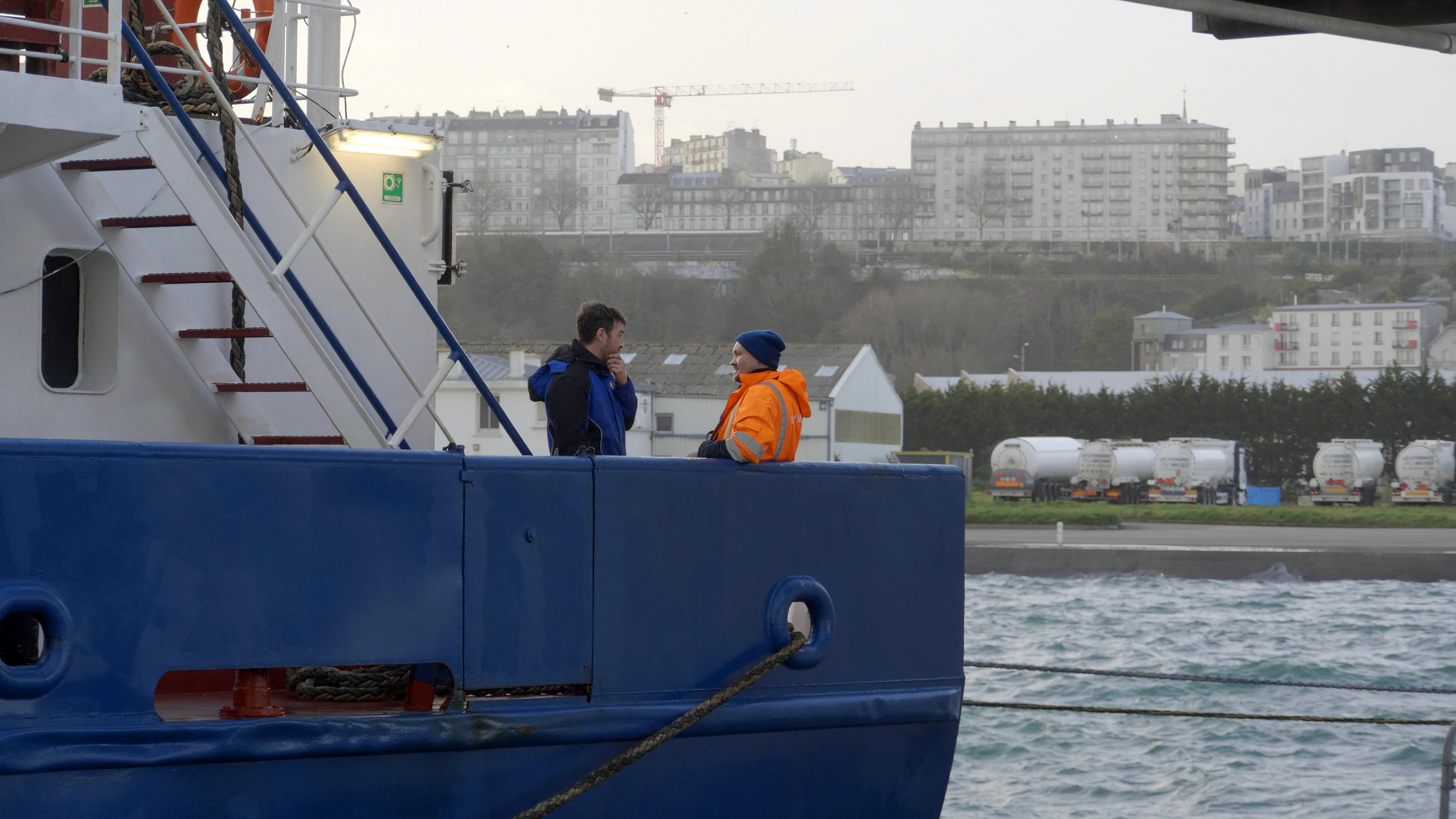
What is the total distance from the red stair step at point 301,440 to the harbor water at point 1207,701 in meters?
8.93

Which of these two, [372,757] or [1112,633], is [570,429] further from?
[1112,633]

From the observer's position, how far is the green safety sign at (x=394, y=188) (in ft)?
20.1

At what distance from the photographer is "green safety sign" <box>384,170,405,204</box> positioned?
612 cm

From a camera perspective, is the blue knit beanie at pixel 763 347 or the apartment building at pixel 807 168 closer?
the blue knit beanie at pixel 763 347

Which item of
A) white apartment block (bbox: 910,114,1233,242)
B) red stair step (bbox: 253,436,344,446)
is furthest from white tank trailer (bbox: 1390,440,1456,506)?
white apartment block (bbox: 910,114,1233,242)

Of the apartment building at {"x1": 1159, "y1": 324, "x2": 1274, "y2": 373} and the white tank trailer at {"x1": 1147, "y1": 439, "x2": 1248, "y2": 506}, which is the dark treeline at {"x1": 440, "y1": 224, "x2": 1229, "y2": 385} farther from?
the white tank trailer at {"x1": 1147, "y1": 439, "x2": 1248, "y2": 506}

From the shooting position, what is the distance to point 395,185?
20.2ft

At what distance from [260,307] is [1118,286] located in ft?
435

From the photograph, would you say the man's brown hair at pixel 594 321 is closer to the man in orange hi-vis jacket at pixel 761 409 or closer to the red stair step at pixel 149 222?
the man in orange hi-vis jacket at pixel 761 409

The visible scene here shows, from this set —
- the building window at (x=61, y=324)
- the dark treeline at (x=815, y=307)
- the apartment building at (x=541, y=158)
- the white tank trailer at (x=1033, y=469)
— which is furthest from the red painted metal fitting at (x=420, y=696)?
the apartment building at (x=541, y=158)

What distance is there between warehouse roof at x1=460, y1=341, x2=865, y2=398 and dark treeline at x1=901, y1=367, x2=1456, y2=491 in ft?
48.3

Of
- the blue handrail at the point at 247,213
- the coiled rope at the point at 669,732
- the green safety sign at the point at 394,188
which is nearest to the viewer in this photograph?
the coiled rope at the point at 669,732

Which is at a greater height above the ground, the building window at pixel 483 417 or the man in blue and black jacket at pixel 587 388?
the man in blue and black jacket at pixel 587 388

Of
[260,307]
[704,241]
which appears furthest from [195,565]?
[704,241]
